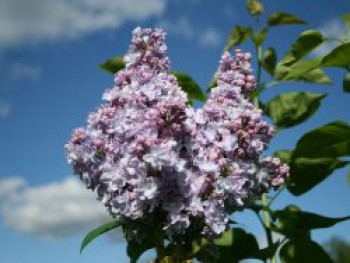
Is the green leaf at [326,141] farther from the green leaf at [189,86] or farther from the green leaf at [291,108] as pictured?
the green leaf at [189,86]

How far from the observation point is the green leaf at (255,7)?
387 centimetres

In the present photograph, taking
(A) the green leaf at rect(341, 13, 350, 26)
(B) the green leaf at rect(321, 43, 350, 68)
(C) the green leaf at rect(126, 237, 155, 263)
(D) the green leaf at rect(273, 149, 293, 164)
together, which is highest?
(A) the green leaf at rect(341, 13, 350, 26)

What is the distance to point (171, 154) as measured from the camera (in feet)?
7.86

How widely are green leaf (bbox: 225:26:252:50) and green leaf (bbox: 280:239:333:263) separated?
3.89ft

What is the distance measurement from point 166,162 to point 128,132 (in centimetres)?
22

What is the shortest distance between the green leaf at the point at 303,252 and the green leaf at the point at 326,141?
15.8 inches

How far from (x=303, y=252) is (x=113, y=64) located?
1.32 m

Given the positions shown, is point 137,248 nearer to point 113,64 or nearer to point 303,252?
point 303,252

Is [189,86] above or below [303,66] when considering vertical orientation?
above

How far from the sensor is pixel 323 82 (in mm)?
3729

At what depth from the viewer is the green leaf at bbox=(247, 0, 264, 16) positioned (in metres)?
3.87

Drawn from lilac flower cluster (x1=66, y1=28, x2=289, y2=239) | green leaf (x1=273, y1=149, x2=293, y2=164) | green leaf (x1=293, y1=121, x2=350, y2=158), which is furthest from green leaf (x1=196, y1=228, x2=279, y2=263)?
lilac flower cluster (x1=66, y1=28, x2=289, y2=239)

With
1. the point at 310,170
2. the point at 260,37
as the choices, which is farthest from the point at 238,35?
the point at 310,170

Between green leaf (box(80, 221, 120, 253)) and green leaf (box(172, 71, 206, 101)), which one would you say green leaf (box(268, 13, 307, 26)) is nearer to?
green leaf (box(172, 71, 206, 101))
